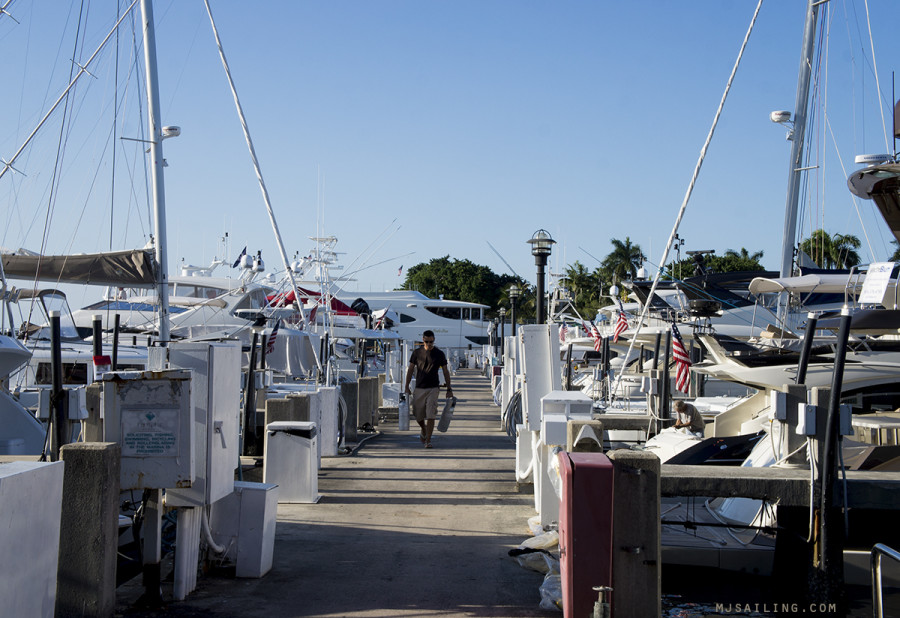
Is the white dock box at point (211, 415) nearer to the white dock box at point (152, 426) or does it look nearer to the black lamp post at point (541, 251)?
the white dock box at point (152, 426)

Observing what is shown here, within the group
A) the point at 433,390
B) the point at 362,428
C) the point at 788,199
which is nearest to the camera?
the point at 433,390

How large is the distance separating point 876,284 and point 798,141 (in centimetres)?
1346

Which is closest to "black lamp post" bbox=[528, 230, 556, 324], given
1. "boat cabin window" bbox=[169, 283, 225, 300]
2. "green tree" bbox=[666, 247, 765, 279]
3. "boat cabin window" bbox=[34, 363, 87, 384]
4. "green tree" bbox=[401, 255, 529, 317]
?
"boat cabin window" bbox=[34, 363, 87, 384]

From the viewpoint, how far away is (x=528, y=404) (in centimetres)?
953

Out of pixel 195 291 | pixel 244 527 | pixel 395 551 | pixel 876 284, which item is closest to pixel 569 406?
pixel 395 551

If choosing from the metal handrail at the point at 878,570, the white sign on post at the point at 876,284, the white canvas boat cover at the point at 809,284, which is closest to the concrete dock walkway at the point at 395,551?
the metal handrail at the point at 878,570

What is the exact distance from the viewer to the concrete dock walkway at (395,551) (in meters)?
5.74

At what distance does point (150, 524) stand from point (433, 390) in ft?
28.1

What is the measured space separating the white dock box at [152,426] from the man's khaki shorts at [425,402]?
866 cm

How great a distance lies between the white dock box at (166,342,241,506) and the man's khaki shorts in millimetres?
7741

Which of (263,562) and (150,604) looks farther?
(263,562)

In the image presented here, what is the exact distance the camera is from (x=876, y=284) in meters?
6.23

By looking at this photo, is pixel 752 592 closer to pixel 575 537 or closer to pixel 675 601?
pixel 675 601

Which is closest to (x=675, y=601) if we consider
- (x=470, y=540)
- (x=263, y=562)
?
(x=470, y=540)
